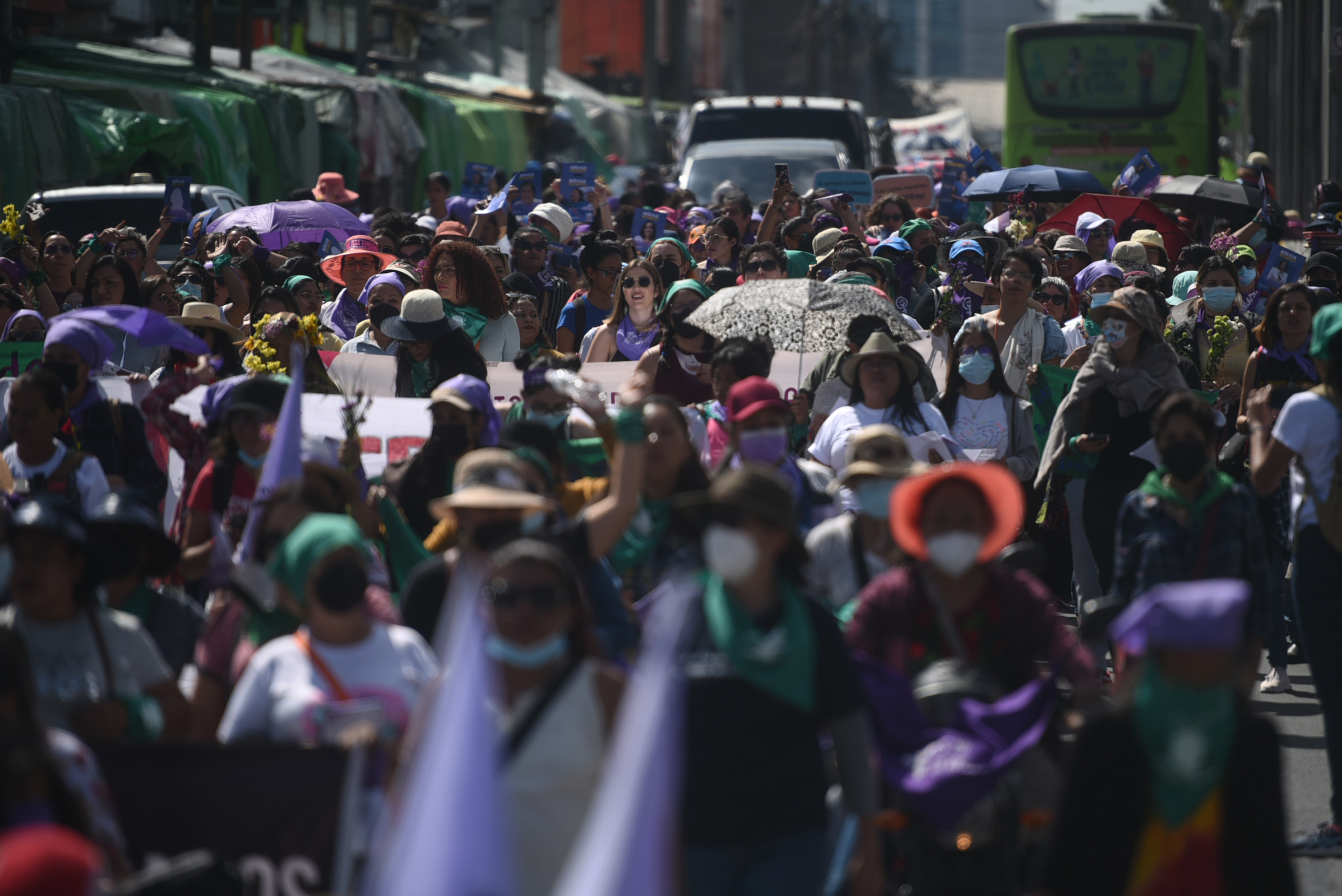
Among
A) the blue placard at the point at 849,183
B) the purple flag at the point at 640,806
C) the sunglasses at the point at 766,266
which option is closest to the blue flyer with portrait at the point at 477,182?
the blue placard at the point at 849,183

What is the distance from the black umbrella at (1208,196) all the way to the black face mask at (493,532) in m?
13.9

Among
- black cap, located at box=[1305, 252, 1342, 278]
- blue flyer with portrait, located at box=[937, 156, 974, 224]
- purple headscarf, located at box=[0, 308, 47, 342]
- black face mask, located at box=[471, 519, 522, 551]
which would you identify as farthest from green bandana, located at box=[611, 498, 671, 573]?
blue flyer with portrait, located at box=[937, 156, 974, 224]

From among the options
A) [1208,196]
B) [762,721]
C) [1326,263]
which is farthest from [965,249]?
[762,721]

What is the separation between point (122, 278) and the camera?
10.5 metres

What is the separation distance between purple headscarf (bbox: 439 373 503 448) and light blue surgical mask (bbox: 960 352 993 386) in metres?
2.71

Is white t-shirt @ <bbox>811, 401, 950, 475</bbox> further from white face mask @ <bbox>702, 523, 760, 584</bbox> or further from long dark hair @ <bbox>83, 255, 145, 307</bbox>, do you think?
long dark hair @ <bbox>83, 255, 145, 307</bbox>

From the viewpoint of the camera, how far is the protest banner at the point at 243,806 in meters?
4.39

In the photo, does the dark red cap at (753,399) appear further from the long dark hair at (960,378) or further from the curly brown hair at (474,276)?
the curly brown hair at (474,276)

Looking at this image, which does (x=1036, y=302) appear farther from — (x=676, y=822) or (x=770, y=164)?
(x=770, y=164)

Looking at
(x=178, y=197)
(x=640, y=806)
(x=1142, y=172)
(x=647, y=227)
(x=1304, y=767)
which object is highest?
(x=1142, y=172)

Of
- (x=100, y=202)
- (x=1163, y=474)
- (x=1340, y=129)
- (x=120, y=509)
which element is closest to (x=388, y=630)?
(x=120, y=509)

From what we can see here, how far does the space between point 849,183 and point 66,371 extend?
11.5 metres

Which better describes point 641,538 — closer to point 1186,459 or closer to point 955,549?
point 955,549

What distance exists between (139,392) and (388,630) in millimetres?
4216
